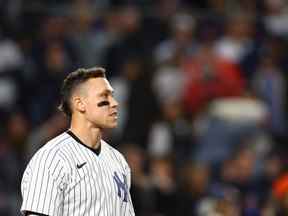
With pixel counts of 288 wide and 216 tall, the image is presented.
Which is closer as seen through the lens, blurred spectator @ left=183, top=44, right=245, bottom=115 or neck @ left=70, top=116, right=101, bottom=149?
neck @ left=70, top=116, right=101, bottom=149

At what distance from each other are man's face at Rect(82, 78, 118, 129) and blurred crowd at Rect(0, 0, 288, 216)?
4760 millimetres

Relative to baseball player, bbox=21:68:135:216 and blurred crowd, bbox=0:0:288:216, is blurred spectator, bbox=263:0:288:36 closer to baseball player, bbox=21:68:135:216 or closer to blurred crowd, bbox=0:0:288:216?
blurred crowd, bbox=0:0:288:216

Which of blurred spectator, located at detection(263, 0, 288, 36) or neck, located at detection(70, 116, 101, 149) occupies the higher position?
blurred spectator, located at detection(263, 0, 288, 36)

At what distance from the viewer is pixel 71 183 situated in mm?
6648

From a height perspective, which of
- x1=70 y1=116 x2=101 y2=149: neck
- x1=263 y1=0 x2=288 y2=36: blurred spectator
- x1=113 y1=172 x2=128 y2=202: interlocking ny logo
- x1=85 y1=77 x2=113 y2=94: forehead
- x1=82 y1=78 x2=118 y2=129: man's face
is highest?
x1=263 y1=0 x2=288 y2=36: blurred spectator

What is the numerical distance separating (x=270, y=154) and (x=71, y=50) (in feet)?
9.99

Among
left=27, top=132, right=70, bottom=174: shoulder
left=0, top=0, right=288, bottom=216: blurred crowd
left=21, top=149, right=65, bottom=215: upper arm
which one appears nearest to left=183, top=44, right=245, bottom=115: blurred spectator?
left=0, top=0, right=288, bottom=216: blurred crowd

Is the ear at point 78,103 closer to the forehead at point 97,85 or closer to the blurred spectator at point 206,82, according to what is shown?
the forehead at point 97,85

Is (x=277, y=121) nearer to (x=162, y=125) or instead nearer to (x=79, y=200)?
(x=162, y=125)

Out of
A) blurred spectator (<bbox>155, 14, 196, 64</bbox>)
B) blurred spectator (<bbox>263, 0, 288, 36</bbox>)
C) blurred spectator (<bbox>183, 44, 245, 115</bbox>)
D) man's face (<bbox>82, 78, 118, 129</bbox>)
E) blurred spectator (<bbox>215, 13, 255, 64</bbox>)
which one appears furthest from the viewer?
blurred spectator (<bbox>263, 0, 288, 36</bbox>)

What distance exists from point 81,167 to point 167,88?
7490 millimetres

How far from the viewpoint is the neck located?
699 cm

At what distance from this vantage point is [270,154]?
42.8 feet

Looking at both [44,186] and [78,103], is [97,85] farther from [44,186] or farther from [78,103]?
[44,186]
